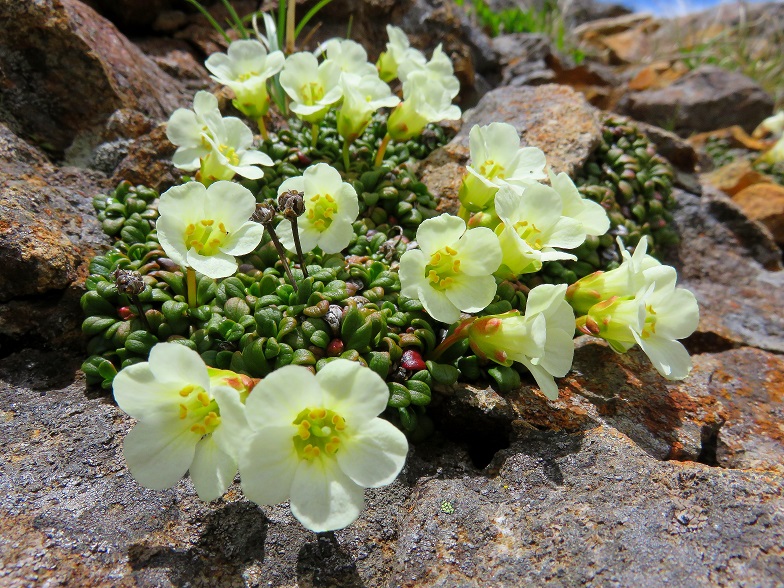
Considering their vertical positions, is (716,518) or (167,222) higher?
(167,222)

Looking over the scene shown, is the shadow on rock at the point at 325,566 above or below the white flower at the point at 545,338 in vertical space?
below

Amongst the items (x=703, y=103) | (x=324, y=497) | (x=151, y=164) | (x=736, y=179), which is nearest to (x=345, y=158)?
A: (x=151, y=164)

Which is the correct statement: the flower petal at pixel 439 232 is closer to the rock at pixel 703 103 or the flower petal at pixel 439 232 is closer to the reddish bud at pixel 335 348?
the reddish bud at pixel 335 348

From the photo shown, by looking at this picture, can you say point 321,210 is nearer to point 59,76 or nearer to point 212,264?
point 212,264

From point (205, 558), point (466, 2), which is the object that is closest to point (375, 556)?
point (205, 558)

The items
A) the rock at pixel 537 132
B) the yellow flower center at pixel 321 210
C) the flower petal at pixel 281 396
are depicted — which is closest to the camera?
the flower petal at pixel 281 396

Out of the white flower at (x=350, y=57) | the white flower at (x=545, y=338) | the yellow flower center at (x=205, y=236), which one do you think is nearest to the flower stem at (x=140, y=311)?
the yellow flower center at (x=205, y=236)

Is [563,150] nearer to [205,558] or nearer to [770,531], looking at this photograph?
[770,531]
